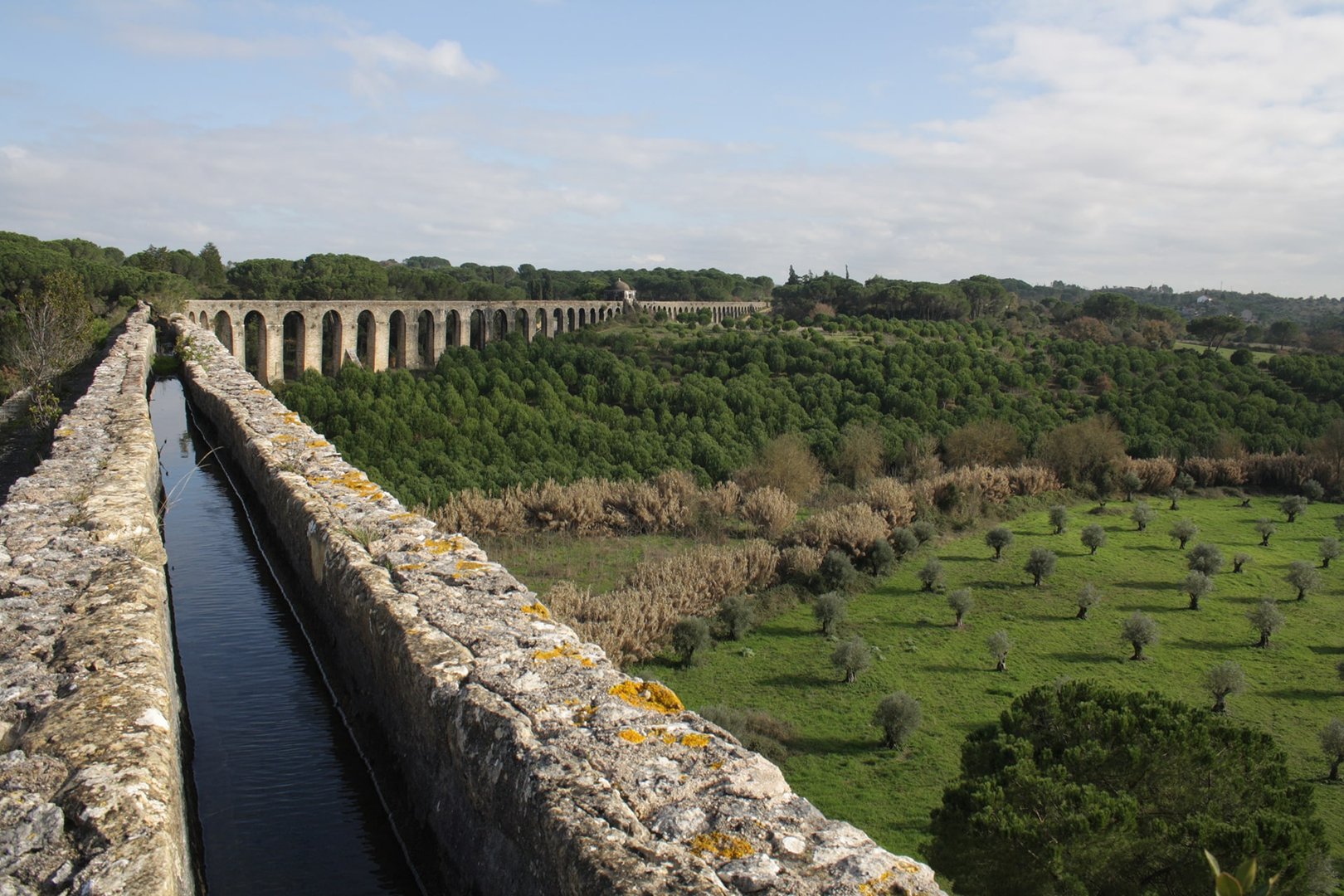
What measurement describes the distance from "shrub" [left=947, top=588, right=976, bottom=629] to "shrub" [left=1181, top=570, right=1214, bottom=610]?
5693mm

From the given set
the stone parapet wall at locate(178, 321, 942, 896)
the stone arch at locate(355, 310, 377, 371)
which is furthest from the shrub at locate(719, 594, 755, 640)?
the stone arch at locate(355, 310, 377, 371)

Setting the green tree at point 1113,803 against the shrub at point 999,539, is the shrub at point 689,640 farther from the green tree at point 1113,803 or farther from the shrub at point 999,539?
the shrub at point 999,539

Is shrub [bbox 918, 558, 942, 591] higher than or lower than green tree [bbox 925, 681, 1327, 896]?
lower

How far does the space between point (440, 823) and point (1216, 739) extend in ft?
27.0

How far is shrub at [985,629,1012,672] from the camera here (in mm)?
17500

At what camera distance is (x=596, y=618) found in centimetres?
1758

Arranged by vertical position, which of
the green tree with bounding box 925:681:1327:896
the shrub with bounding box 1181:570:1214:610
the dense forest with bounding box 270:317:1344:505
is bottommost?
the shrub with bounding box 1181:570:1214:610

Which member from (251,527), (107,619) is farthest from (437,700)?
(251,527)

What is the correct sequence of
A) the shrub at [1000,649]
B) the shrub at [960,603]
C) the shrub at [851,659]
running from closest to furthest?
the shrub at [851,659] → the shrub at [1000,649] → the shrub at [960,603]

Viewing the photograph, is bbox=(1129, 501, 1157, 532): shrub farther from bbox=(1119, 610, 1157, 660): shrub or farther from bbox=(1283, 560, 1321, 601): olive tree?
bbox=(1119, 610, 1157, 660): shrub

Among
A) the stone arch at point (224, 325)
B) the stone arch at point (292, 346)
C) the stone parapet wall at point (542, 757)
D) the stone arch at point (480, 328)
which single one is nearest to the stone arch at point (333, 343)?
the stone arch at point (292, 346)

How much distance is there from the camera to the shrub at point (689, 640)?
1762cm

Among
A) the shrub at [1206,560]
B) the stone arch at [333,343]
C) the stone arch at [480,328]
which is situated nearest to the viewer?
the shrub at [1206,560]

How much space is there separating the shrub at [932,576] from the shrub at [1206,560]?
6.76 metres
